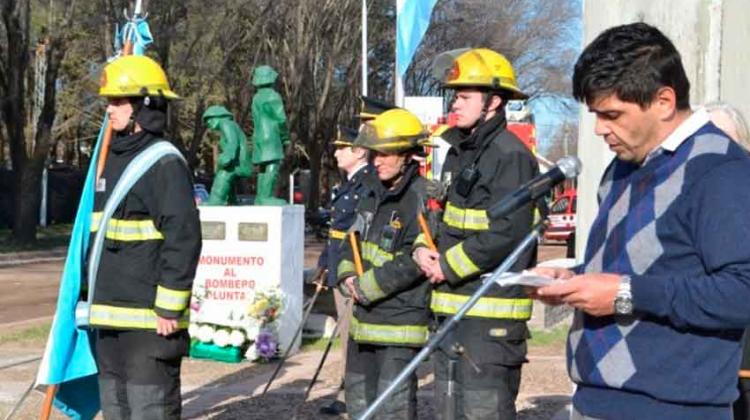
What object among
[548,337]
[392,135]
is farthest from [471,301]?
[548,337]

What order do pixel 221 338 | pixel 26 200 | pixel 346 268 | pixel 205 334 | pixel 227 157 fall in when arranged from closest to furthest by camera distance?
pixel 346 268 → pixel 221 338 → pixel 205 334 → pixel 227 157 → pixel 26 200

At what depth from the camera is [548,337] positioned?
1209cm

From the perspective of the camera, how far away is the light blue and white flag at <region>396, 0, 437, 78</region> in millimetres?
14461

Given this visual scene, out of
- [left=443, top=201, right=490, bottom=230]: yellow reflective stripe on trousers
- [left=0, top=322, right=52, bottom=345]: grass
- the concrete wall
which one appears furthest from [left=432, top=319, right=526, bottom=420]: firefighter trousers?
[left=0, top=322, right=52, bottom=345]: grass

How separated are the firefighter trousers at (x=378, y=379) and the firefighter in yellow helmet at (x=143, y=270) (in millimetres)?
1080

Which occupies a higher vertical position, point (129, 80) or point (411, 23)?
point (411, 23)

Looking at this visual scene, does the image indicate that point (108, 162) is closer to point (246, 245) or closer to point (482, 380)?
point (482, 380)

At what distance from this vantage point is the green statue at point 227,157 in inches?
491

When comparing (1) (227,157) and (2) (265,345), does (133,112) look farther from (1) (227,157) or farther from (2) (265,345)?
(1) (227,157)

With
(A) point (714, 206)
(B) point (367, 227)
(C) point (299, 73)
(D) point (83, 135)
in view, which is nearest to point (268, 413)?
(B) point (367, 227)

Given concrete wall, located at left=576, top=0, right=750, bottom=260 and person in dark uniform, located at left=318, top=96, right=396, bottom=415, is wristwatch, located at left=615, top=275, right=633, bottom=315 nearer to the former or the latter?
concrete wall, located at left=576, top=0, right=750, bottom=260

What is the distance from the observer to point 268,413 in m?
8.18

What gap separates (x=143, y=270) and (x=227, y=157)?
7235 millimetres

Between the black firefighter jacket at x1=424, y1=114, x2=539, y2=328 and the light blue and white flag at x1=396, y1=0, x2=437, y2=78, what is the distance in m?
9.29
